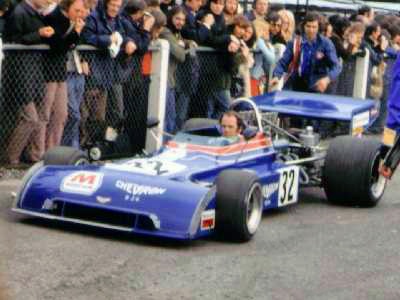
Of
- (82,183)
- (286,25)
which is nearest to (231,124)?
(82,183)

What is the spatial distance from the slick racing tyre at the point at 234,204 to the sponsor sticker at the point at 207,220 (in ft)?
0.26

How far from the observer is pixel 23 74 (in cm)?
1058

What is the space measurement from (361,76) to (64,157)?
350 inches

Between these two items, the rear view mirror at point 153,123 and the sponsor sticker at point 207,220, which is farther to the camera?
the rear view mirror at point 153,123

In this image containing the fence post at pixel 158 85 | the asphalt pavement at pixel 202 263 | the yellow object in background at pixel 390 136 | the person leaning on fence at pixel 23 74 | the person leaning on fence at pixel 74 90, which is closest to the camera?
Answer: the asphalt pavement at pixel 202 263

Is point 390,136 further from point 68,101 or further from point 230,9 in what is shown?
point 230,9

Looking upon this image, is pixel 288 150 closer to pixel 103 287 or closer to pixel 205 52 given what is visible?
pixel 205 52

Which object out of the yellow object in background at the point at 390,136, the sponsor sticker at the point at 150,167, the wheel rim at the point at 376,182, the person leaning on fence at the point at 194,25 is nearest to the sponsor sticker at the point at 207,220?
the sponsor sticker at the point at 150,167

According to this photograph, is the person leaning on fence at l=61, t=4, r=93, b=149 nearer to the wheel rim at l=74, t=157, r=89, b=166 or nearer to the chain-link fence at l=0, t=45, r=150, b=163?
the chain-link fence at l=0, t=45, r=150, b=163

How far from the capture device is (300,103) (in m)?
11.6

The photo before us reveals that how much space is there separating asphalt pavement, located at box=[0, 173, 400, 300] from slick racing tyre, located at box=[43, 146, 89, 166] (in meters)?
0.54

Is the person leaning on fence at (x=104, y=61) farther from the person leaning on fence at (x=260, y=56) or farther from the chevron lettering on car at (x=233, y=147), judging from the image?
the person leaning on fence at (x=260, y=56)

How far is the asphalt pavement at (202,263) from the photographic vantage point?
688 centimetres

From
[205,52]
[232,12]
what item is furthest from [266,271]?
[232,12]
